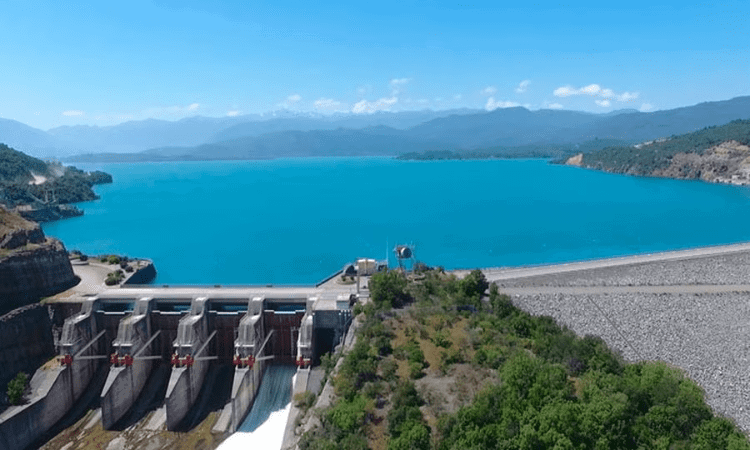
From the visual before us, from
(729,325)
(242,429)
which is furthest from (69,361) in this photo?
(729,325)

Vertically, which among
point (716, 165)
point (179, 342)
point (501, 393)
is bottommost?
point (179, 342)

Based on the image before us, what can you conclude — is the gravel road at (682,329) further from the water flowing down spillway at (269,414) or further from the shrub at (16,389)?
the shrub at (16,389)

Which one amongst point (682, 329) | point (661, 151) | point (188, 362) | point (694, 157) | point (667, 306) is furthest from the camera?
point (661, 151)

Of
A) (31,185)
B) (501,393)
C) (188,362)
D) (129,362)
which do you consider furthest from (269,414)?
(31,185)

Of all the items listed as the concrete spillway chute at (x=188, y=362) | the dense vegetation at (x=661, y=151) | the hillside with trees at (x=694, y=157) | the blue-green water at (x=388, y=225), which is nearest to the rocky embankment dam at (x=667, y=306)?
the concrete spillway chute at (x=188, y=362)

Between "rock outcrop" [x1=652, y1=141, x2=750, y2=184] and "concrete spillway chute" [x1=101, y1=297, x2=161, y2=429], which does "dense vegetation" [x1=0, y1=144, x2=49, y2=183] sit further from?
"rock outcrop" [x1=652, y1=141, x2=750, y2=184]

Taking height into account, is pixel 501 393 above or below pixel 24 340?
above

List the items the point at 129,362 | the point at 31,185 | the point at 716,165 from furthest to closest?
the point at 716,165
the point at 31,185
the point at 129,362

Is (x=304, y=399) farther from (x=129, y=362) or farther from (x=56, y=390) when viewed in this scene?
(x=56, y=390)
